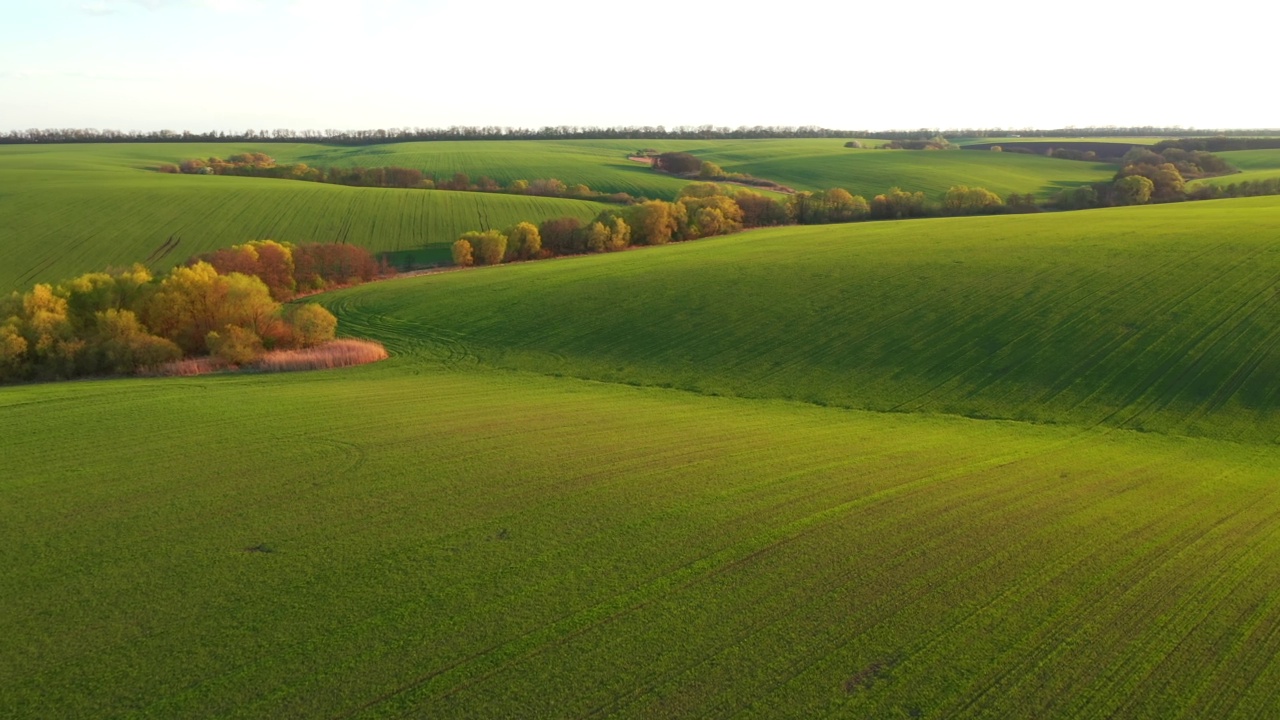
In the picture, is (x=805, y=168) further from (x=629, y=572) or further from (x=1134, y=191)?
(x=629, y=572)

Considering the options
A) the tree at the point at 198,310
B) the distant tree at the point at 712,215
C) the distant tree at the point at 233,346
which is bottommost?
the distant tree at the point at 233,346

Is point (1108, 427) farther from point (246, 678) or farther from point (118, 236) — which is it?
point (118, 236)

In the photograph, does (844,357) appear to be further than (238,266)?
No

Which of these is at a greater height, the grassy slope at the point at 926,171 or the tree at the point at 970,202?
the grassy slope at the point at 926,171

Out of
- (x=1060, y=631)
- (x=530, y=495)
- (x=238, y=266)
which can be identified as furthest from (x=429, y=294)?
(x=1060, y=631)

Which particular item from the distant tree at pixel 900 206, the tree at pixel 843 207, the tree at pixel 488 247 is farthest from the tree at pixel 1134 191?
the tree at pixel 488 247

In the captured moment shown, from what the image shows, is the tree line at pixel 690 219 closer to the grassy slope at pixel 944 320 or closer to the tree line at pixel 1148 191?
the tree line at pixel 1148 191

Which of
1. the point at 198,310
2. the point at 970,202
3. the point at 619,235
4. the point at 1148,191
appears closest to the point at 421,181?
the point at 619,235
